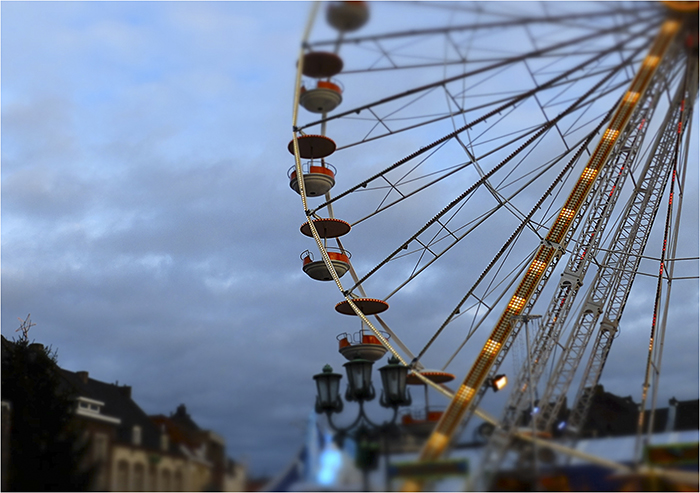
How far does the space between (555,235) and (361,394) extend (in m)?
9.54

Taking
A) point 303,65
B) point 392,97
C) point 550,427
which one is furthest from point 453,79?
point 550,427

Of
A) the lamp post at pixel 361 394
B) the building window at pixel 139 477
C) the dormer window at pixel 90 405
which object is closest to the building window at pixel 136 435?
the building window at pixel 139 477

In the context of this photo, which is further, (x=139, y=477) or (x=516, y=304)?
(x=516, y=304)

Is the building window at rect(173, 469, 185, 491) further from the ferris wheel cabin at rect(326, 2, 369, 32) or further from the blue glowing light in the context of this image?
the ferris wheel cabin at rect(326, 2, 369, 32)

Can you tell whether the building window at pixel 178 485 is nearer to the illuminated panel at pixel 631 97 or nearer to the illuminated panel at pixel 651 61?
the illuminated panel at pixel 651 61

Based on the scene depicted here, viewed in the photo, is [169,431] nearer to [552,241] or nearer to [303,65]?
[303,65]

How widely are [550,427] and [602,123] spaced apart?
9119 millimetres

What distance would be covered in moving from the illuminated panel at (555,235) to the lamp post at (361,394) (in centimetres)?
107

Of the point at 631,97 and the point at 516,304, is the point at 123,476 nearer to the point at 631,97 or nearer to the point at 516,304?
the point at 516,304

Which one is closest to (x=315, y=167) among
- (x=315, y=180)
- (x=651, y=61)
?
(x=315, y=180)

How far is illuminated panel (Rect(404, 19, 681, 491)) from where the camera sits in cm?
1873

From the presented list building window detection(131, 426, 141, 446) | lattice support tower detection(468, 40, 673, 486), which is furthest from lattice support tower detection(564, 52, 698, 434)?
building window detection(131, 426, 141, 446)

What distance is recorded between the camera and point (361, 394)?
657 inches

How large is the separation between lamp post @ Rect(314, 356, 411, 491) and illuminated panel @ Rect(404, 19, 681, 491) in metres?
1.07
